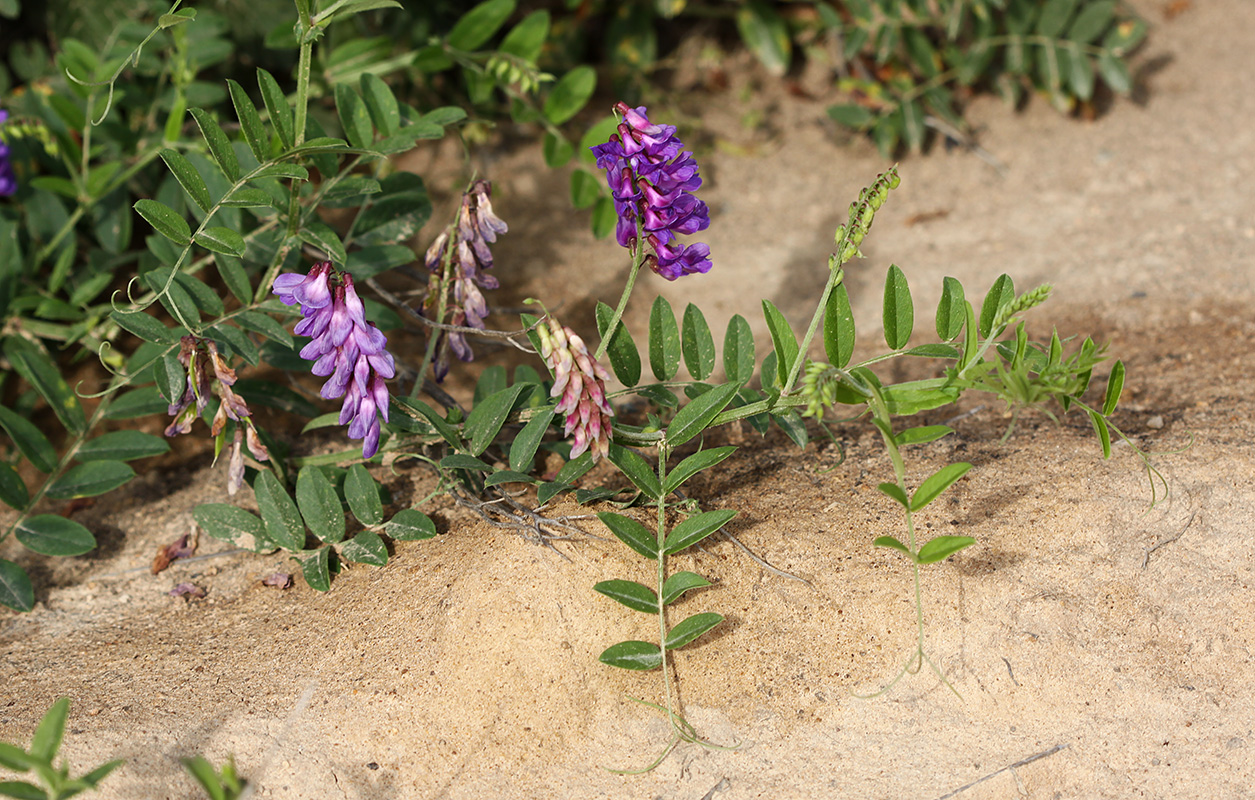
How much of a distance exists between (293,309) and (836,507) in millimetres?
1099

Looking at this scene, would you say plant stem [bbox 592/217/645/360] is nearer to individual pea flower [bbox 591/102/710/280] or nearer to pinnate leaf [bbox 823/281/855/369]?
individual pea flower [bbox 591/102/710/280]

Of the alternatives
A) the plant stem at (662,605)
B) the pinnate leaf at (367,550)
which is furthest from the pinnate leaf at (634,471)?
the pinnate leaf at (367,550)

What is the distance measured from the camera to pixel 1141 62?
367 cm

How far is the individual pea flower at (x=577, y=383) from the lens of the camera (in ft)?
4.95

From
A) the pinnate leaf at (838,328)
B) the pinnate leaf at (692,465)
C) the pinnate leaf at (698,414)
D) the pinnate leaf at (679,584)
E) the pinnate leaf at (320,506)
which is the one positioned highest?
the pinnate leaf at (838,328)

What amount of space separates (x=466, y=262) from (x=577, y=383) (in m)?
0.49

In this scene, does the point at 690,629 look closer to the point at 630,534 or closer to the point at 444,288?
the point at 630,534

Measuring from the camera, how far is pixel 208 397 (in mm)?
1686

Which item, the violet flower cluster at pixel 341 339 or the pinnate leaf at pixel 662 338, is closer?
the violet flower cluster at pixel 341 339

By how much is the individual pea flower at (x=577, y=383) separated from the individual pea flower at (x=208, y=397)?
555 mm

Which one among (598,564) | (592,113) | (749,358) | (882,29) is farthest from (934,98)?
(598,564)

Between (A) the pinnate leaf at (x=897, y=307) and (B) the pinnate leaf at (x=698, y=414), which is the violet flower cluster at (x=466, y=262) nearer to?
(B) the pinnate leaf at (x=698, y=414)

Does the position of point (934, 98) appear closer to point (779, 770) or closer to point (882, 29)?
point (882, 29)

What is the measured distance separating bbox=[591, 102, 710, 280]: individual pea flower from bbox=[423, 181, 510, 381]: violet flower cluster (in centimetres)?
28
